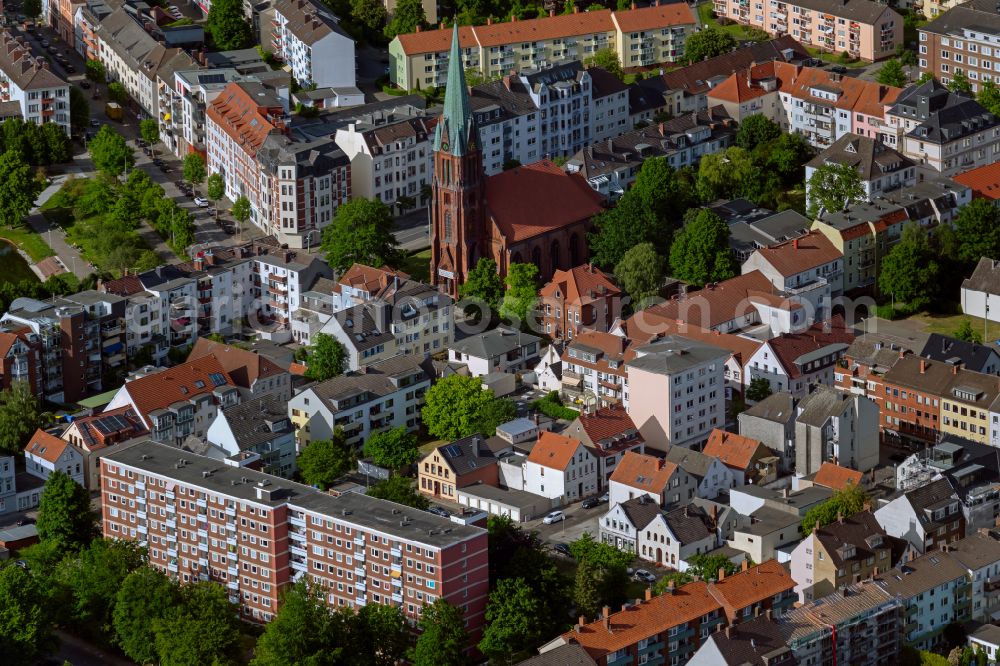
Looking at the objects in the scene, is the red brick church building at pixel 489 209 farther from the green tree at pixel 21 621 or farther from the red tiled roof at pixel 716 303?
the green tree at pixel 21 621

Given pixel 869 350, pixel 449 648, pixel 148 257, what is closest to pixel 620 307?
pixel 869 350

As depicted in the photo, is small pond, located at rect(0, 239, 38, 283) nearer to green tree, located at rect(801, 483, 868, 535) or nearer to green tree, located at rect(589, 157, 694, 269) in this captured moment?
green tree, located at rect(589, 157, 694, 269)

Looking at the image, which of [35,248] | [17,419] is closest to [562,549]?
[17,419]

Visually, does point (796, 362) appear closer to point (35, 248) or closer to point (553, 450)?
point (553, 450)

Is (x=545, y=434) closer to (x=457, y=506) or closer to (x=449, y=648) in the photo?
(x=457, y=506)

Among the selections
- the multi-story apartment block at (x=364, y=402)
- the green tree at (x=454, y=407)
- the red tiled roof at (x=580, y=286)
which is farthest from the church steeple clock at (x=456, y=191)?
the green tree at (x=454, y=407)

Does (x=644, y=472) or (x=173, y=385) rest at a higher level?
(x=173, y=385)
